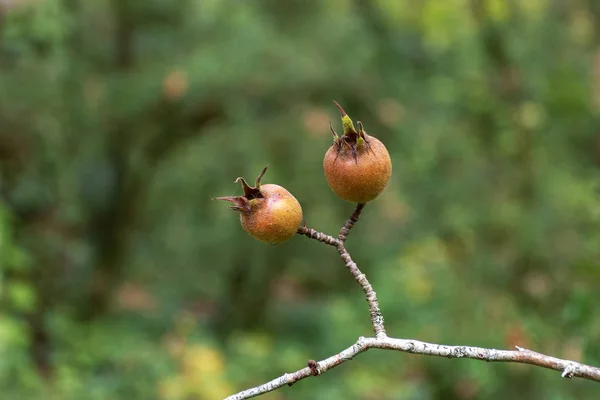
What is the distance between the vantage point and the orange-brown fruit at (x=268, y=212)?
3.69 feet

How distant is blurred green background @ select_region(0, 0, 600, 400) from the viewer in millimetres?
4340

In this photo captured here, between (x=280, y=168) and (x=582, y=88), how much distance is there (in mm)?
2665

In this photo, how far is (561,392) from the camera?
106 inches

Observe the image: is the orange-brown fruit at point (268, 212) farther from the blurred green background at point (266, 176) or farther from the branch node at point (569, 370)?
the blurred green background at point (266, 176)

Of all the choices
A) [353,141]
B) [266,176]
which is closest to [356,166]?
[353,141]

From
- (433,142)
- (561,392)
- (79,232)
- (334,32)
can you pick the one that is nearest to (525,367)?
(561,392)

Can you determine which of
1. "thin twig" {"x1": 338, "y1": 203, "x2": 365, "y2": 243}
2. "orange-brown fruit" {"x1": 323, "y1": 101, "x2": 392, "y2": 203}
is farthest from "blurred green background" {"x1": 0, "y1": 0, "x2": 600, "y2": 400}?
"orange-brown fruit" {"x1": 323, "y1": 101, "x2": 392, "y2": 203}

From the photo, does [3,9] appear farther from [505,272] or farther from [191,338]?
[505,272]

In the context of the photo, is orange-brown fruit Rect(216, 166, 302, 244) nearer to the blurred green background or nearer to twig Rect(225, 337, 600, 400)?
twig Rect(225, 337, 600, 400)

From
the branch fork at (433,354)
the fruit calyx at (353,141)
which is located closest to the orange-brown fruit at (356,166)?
the fruit calyx at (353,141)

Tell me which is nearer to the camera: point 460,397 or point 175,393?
point 460,397

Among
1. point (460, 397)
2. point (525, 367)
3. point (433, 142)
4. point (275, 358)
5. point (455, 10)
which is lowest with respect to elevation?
point (525, 367)

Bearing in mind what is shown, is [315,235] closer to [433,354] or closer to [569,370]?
[433,354]

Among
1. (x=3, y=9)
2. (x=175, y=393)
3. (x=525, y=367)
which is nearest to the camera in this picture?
(x=525, y=367)
